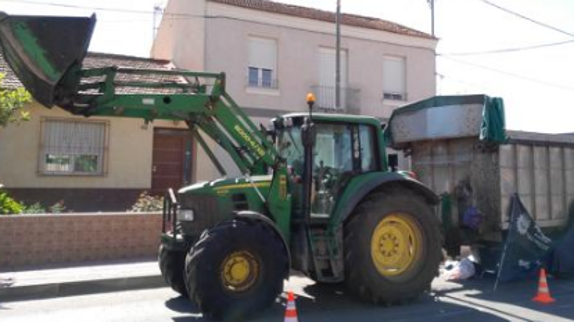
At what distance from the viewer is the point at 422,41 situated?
20484mm

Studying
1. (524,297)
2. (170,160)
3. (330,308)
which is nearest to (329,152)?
(330,308)

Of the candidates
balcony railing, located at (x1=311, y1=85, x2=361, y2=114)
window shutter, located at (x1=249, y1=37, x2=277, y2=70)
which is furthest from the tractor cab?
balcony railing, located at (x1=311, y1=85, x2=361, y2=114)

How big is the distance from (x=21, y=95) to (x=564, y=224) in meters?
9.51

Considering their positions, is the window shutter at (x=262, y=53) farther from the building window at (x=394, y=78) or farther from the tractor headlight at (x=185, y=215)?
the tractor headlight at (x=185, y=215)

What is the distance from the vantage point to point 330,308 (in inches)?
271

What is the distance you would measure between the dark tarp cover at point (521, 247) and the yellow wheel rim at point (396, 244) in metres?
1.90

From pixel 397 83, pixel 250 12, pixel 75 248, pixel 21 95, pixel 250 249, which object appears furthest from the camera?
pixel 397 83

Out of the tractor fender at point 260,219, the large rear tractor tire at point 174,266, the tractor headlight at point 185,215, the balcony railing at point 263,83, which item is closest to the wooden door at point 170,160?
the balcony railing at point 263,83

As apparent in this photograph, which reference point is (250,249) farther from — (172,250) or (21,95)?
(21,95)

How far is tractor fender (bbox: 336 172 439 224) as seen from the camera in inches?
269

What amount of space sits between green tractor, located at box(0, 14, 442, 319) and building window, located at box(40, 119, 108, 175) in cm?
886

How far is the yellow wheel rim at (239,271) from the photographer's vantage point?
6.00 metres

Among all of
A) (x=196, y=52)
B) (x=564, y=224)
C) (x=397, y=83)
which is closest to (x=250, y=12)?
(x=196, y=52)

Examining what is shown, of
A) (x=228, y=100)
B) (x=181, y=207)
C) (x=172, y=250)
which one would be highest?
(x=228, y=100)
